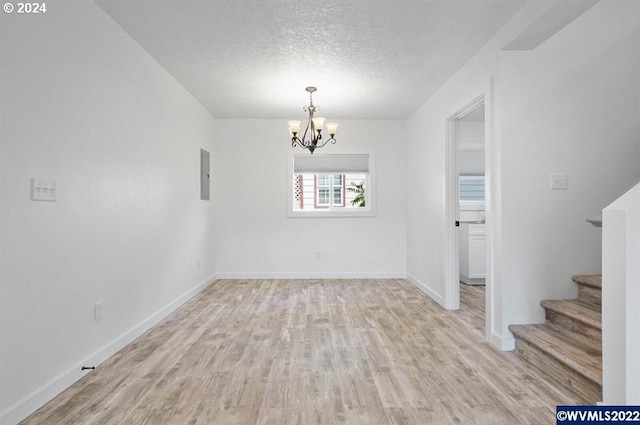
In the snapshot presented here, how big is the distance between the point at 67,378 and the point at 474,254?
5.19 metres

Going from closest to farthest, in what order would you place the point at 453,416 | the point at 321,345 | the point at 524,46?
the point at 453,416 < the point at 524,46 < the point at 321,345

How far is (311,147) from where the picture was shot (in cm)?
Answer: 447

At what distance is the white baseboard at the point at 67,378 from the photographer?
187 centimetres

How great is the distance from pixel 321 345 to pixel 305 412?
3.35 ft

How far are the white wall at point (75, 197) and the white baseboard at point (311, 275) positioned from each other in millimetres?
2044

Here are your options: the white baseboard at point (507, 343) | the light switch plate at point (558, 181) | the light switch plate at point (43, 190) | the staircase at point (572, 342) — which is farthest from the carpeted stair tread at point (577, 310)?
the light switch plate at point (43, 190)

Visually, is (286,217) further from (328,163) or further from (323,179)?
(328,163)

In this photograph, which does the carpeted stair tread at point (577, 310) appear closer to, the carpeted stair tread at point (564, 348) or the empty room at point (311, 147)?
the empty room at point (311, 147)

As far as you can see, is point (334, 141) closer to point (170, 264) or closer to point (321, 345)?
point (170, 264)

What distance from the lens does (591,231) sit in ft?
9.53

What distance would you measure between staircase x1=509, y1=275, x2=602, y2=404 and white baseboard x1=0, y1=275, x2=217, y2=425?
9.99 feet

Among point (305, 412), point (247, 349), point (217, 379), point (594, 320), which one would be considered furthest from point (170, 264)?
point (594, 320)

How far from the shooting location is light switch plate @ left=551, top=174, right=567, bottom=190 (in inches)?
114

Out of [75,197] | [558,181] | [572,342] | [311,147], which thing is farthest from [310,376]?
[311,147]
